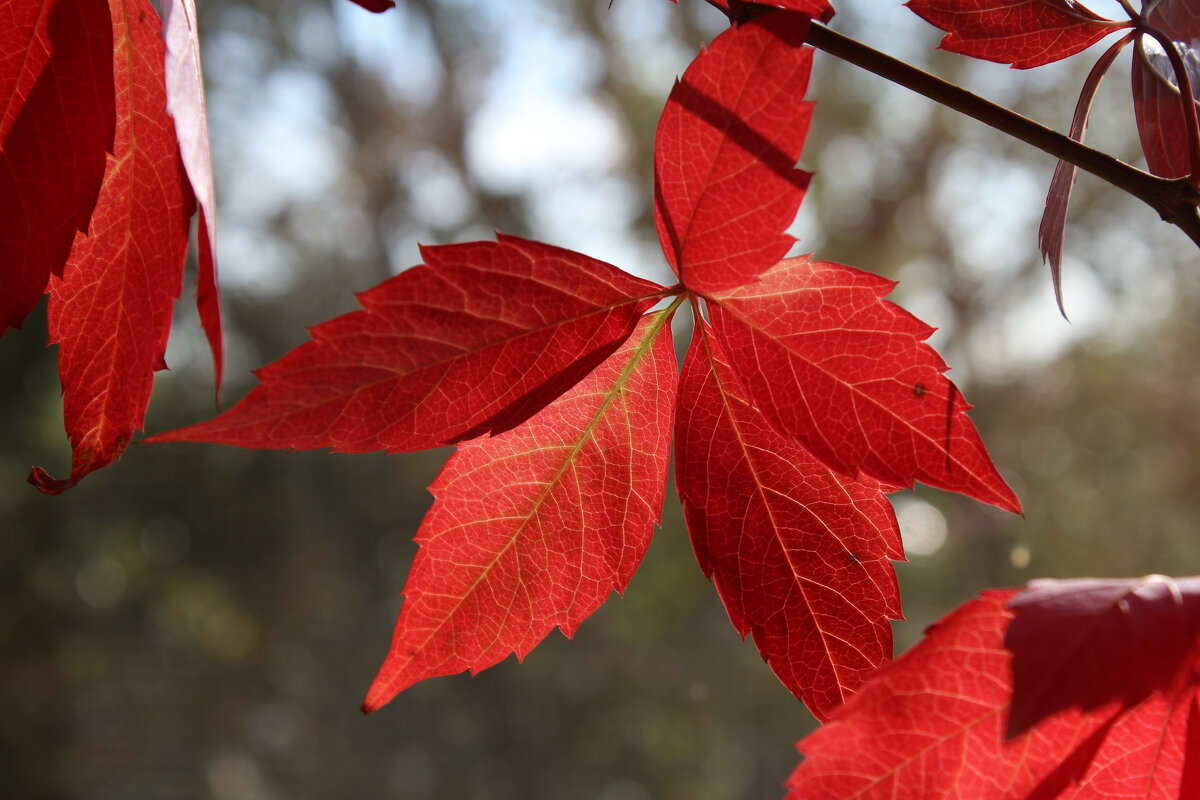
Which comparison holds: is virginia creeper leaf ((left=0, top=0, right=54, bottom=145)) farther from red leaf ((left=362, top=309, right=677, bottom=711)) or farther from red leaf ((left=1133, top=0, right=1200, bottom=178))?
red leaf ((left=1133, top=0, right=1200, bottom=178))

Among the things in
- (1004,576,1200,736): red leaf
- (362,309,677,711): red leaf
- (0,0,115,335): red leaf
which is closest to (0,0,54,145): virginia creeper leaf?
(0,0,115,335): red leaf

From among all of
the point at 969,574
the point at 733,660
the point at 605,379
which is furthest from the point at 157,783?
the point at 605,379

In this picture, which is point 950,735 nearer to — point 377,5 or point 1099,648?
point 1099,648

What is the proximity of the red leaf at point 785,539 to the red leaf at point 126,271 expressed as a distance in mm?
126

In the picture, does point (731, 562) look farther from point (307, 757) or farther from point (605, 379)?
point (307, 757)

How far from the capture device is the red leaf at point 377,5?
18 cm

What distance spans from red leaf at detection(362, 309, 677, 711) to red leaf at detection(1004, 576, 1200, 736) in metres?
0.10

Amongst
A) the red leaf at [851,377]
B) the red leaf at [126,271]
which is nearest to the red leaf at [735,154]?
the red leaf at [851,377]

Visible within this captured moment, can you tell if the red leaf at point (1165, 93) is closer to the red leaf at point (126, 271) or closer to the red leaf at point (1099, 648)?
the red leaf at point (1099, 648)

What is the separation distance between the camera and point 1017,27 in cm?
22

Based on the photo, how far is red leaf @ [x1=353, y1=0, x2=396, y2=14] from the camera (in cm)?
18

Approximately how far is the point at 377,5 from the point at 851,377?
0.13m

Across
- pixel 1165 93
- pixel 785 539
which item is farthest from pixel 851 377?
pixel 1165 93

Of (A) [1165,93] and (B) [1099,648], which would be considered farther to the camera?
(A) [1165,93]
